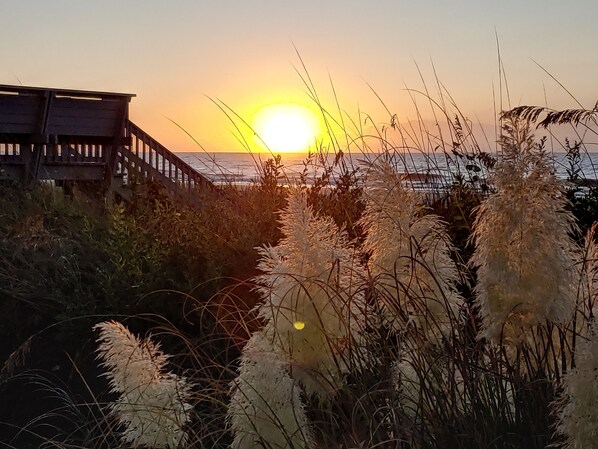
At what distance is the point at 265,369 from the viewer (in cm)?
191

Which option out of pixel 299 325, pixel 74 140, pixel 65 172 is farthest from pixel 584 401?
pixel 74 140

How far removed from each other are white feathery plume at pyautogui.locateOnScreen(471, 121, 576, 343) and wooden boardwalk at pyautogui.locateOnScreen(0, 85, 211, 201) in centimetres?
1041

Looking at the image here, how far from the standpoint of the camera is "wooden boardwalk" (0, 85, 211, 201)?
43.0 feet

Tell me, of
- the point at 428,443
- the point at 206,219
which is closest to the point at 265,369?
the point at 428,443

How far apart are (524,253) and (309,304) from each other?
0.51 m

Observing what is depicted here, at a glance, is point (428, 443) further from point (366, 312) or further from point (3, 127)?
point (3, 127)

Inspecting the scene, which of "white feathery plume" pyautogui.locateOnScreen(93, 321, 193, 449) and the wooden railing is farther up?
the wooden railing

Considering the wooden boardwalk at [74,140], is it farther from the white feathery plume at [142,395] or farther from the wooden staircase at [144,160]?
the white feathery plume at [142,395]

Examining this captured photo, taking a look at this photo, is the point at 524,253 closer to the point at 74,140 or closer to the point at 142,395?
the point at 142,395

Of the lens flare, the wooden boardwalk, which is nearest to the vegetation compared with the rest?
the lens flare

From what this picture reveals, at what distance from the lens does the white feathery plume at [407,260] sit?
2336mm

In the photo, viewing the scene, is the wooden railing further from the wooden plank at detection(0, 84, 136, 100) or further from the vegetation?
the vegetation

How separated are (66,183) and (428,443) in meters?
11.6

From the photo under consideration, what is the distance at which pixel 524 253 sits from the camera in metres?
2.11
